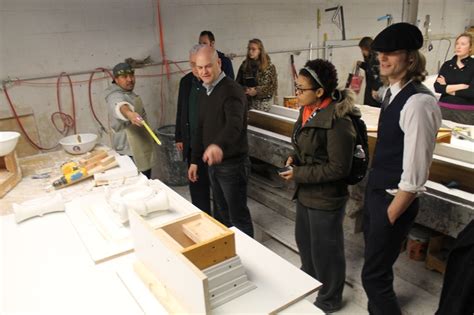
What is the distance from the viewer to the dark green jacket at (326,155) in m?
1.64

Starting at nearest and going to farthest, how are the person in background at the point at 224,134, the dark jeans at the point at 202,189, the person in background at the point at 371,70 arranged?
the person in background at the point at 224,134 → the dark jeans at the point at 202,189 → the person in background at the point at 371,70

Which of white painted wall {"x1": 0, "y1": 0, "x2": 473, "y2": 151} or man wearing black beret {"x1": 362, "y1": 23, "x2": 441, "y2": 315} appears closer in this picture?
man wearing black beret {"x1": 362, "y1": 23, "x2": 441, "y2": 315}

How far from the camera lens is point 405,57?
58.5 inches

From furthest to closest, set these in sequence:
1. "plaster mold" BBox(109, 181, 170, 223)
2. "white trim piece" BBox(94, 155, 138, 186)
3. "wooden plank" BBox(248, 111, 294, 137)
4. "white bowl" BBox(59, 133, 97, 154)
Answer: "wooden plank" BBox(248, 111, 294, 137) → "white bowl" BBox(59, 133, 97, 154) → "white trim piece" BBox(94, 155, 138, 186) → "plaster mold" BBox(109, 181, 170, 223)

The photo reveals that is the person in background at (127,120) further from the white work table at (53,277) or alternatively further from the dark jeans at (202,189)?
the white work table at (53,277)

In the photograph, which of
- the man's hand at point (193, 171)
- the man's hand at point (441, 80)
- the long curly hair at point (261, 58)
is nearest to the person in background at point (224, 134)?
the man's hand at point (193, 171)

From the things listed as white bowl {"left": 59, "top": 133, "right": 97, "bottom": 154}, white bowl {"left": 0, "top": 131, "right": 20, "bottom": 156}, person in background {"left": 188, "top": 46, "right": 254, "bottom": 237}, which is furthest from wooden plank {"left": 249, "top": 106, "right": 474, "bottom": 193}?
white bowl {"left": 0, "top": 131, "right": 20, "bottom": 156}

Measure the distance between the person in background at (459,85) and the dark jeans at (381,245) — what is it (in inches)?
88.9

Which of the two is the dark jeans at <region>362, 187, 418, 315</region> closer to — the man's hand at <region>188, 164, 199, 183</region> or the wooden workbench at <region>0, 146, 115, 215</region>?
the man's hand at <region>188, 164, 199, 183</region>

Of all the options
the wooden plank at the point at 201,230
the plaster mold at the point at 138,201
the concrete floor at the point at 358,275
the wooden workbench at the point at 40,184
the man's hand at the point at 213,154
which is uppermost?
the man's hand at the point at 213,154

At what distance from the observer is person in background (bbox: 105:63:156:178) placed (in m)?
2.40

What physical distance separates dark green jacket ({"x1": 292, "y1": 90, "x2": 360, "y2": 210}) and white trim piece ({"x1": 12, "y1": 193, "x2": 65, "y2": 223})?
1.14 m

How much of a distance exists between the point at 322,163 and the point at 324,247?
44 centimetres

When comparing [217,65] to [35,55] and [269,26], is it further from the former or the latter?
[269,26]
